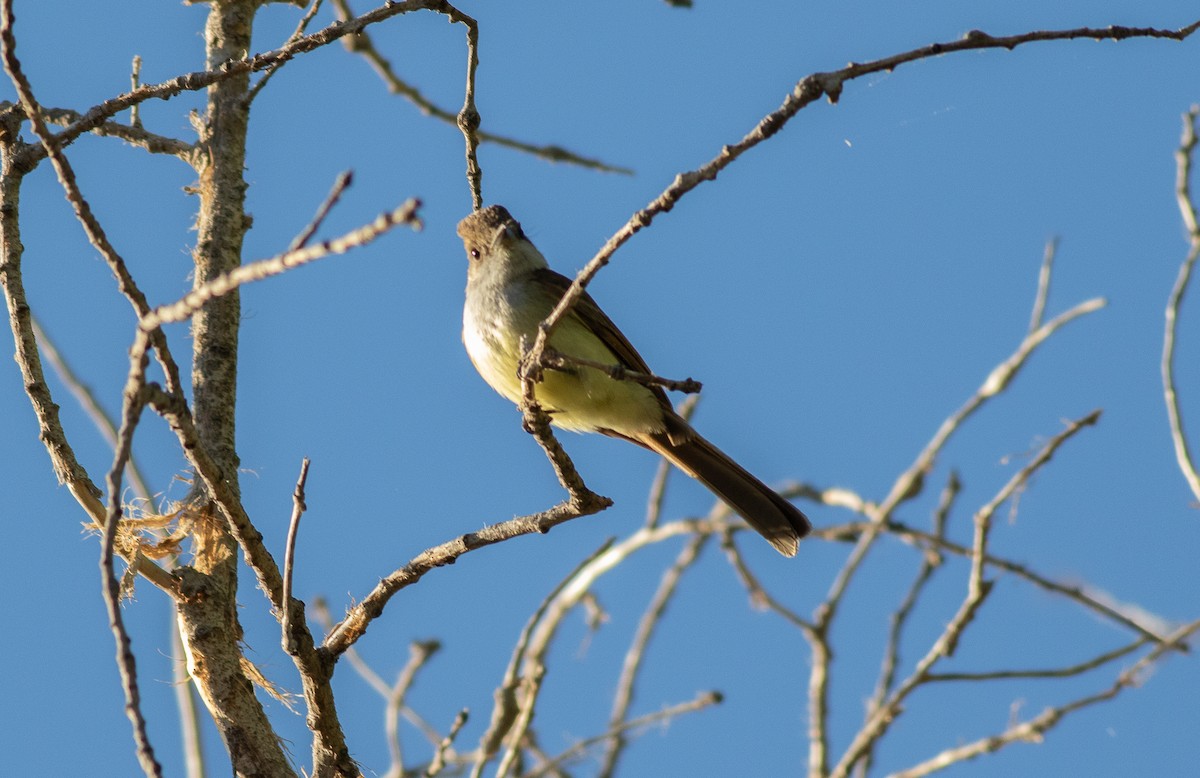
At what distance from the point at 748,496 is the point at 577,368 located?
3.57ft

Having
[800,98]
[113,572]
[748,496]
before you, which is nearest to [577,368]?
[748,496]

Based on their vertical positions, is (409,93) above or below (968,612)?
above

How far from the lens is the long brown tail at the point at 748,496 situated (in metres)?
5.34

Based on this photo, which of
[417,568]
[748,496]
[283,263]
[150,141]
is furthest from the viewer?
[748,496]

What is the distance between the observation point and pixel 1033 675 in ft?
14.9

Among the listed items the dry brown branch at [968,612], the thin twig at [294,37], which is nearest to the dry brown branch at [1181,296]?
the dry brown branch at [968,612]

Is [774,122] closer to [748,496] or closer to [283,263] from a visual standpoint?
[283,263]

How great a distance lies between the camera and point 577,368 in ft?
15.3

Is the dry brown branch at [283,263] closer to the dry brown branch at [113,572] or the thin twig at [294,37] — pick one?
the dry brown branch at [113,572]

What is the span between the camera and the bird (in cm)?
480

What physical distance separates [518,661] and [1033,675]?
1731 mm

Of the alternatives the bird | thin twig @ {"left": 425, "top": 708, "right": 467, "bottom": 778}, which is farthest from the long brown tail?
thin twig @ {"left": 425, "top": 708, "right": 467, "bottom": 778}

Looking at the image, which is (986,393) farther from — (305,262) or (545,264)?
(305,262)

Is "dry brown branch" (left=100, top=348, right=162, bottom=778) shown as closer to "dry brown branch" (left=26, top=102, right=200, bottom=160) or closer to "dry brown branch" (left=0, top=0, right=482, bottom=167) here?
"dry brown branch" (left=0, top=0, right=482, bottom=167)
